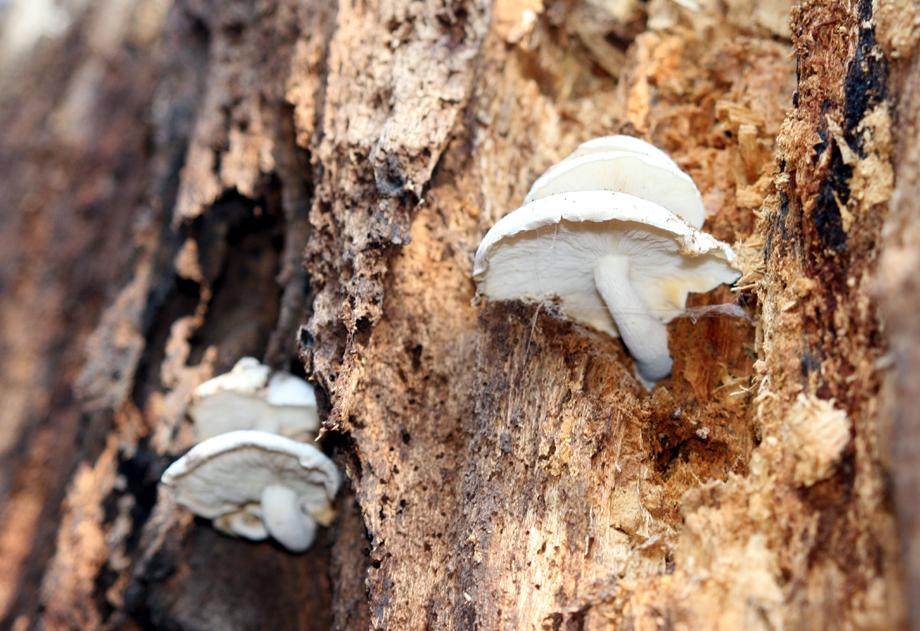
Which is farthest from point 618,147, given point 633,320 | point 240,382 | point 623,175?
point 240,382

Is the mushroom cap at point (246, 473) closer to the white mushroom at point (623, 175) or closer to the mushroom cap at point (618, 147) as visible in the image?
the white mushroom at point (623, 175)

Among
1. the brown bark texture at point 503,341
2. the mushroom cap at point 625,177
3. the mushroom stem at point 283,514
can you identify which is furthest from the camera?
the mushroom stem at point 283,514

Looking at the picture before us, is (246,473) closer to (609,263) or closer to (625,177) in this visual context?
(609,263)

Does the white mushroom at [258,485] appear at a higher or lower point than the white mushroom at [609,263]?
lower

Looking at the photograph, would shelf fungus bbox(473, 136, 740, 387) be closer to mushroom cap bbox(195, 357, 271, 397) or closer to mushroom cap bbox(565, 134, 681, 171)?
mushroom cap bbox(565, 134, 681, 171)

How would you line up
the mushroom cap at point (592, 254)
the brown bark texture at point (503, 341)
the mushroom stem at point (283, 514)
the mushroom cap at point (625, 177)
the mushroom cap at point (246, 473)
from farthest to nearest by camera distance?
the mushroom stem at point (283, 514) < the mushroom cap at point (246, 473) < the mushroom cap at point (625, 177) < the mushroom cap at point (592, 254) < the brown bark texture at point (503, 341)

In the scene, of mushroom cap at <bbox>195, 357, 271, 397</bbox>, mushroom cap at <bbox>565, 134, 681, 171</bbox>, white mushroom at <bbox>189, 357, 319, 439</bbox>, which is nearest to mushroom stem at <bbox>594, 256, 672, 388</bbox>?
mushroom cap at <bbox>565, 134, 681, 171</bbox>

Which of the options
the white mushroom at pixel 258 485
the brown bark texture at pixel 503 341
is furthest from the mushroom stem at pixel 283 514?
the brown bark texture at pixel 503 341
